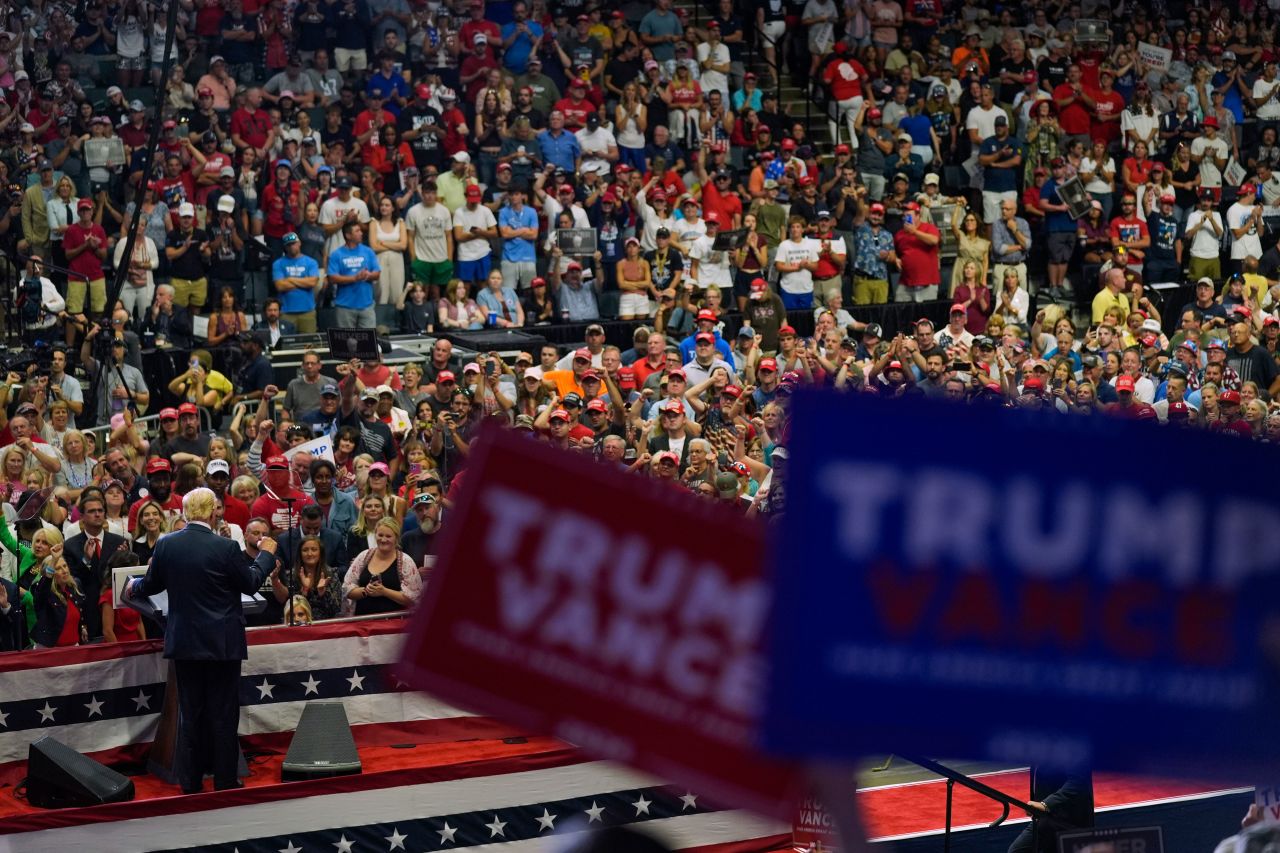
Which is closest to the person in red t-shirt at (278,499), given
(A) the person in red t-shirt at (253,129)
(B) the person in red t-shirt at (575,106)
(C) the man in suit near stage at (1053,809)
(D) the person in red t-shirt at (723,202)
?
(C) the man in suit near stage at (1053,809)

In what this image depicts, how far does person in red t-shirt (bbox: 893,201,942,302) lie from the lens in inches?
874

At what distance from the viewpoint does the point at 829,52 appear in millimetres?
25891

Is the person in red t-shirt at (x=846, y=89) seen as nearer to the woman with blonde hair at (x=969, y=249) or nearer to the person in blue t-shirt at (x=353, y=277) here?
the woman with blonde hair at (x=969, y=249)

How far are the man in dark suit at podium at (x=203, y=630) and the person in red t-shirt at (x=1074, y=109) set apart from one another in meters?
17.2

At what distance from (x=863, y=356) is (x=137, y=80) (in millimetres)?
8581

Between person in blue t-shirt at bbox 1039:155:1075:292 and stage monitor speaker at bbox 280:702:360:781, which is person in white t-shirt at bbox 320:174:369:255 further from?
stage monitor speaker at bbox 280:702:360:781

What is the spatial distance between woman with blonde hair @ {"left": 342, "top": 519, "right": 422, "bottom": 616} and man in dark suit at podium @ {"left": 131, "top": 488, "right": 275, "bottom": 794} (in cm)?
145

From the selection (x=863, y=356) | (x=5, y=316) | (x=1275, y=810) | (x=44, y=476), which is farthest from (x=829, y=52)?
(x=1275, y=810)

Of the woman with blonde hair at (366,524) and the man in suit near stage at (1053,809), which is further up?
the woman with blonde hair at (366,524)

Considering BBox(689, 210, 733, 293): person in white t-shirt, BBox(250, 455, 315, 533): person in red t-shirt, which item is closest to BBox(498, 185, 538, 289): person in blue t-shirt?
BBox(689, 210, 733, 293): person in white t-shirt

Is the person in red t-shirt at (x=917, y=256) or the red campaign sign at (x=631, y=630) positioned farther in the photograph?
the person in red t-shirt at (x=917, y=256)

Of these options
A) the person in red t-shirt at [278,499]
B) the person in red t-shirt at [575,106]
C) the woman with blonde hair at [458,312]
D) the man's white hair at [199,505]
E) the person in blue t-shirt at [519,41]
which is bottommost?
the person in red t-shirt at [278,499]

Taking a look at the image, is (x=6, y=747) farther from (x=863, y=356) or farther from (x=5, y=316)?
(x=863, y=356)

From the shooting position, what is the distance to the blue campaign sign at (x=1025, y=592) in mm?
2102
